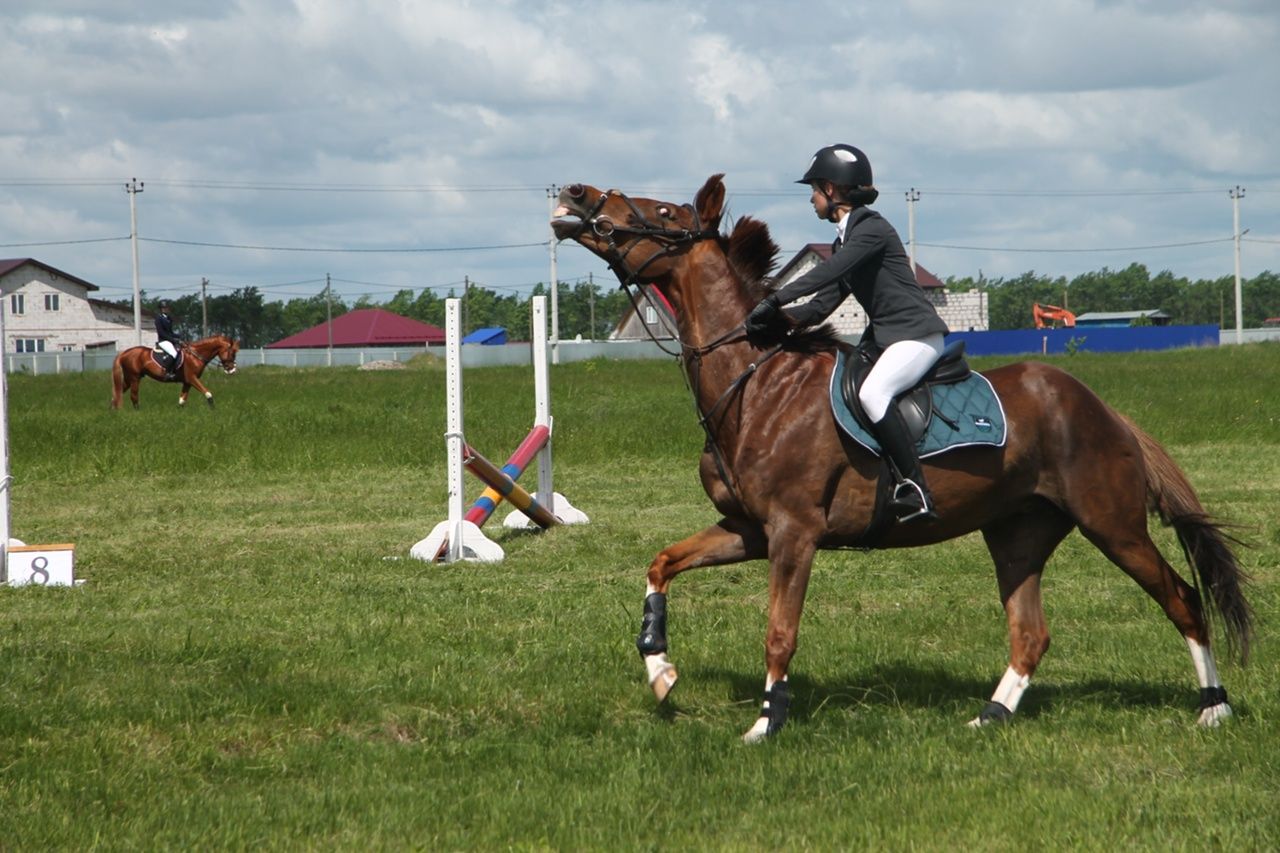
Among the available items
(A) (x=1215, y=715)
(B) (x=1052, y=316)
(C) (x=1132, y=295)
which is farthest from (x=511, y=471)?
(C) (x=1132, y=295)

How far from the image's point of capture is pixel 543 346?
13.5 metres

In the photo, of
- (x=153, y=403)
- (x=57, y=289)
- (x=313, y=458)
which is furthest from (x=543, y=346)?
(x=57, y=289)

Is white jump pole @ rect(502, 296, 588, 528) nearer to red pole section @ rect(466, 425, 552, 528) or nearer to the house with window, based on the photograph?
red pole section @ rect(466, 425, 552, 528)

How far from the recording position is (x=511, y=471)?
1310 centimetres

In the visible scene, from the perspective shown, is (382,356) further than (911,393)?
Yes

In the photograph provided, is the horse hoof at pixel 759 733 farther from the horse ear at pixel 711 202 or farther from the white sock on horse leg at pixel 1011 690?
the horse ear at pixel 711 202

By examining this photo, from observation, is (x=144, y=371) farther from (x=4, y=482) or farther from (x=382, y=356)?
(x=382, y=356)

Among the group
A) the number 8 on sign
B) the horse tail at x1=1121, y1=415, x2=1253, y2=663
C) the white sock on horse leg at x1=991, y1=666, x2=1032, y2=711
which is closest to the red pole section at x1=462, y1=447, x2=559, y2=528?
the number 8 on sign

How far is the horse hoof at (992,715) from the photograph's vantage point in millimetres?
6406

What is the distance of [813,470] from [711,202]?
4.67 ft

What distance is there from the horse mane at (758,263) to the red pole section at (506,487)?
554cm

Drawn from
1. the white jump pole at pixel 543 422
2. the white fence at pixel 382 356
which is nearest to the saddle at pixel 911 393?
the white jump pole at pixel 543 422

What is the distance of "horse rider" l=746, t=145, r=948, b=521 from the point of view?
20.7ft

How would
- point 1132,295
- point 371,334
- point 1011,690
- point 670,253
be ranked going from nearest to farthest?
1. point 1011,690
2. point 670,253
3. point 371,334
4. point 1132,295
